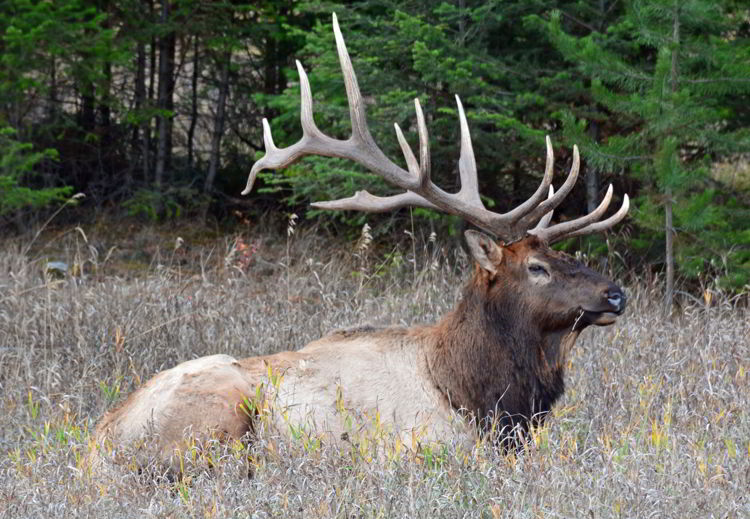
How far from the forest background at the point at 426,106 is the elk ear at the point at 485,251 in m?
2.80

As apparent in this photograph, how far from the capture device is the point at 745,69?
7.82 m

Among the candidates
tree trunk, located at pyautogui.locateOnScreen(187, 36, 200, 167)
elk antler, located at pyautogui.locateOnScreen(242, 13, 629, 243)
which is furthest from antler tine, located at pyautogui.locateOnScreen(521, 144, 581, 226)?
tree trunk, located at pyautogui.locateOnScreen(187, 36, 200, 167)

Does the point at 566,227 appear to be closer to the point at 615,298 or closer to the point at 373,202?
the point at 615,298

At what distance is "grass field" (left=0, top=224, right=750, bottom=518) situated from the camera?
396 cm

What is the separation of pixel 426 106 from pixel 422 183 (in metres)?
3.78

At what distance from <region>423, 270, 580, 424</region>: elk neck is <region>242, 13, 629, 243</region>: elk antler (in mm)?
346

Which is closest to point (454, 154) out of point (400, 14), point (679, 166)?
point (400, 14)

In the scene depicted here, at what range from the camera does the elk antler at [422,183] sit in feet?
17.7

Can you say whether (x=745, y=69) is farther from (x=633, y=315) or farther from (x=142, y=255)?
(x=142, y=255)

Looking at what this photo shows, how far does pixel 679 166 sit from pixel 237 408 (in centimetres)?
453

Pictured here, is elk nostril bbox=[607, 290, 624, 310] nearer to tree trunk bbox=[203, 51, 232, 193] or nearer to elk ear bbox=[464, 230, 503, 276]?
elk ear bbox=[464, 230, 503, 276]

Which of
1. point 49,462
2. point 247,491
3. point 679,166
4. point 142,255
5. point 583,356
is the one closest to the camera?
point 247,491

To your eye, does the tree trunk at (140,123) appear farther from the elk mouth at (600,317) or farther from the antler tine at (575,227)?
the elk mouth at (600,317)

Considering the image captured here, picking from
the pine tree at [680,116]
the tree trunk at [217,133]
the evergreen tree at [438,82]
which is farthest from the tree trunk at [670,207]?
the tree trunk at [217,133]
